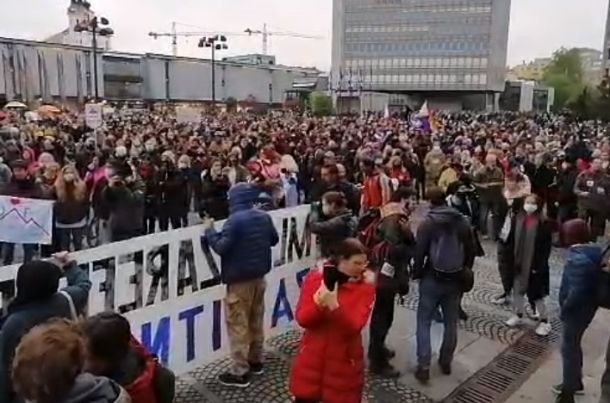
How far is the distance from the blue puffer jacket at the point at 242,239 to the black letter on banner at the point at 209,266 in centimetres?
23

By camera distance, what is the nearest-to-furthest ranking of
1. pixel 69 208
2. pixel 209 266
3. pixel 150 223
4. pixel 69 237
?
pixel 209 266
pixel 69 208
pixel 69 237
pixel 150 223

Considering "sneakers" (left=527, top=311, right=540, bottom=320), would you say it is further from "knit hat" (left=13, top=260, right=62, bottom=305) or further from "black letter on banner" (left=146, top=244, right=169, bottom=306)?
"knit hat" (left=13, top=260, right=62, bottom=305)

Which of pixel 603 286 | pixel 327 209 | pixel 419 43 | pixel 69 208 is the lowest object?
pixel 69 208

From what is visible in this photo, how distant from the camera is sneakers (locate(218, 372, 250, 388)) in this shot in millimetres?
4824

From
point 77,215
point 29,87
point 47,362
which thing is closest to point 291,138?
point 77,215

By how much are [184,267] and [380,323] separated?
1.66 m

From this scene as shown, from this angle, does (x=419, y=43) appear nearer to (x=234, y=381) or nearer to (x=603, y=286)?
(x=603, y=286)

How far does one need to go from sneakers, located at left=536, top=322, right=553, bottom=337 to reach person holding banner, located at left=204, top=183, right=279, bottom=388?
117 inches

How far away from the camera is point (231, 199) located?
4754 millimetres

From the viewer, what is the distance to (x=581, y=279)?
4387 millimetres

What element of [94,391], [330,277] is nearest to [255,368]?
[330,277]

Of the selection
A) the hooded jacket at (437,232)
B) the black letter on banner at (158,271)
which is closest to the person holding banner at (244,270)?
the black letter on banner at (158,271)

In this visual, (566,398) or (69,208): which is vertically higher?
(69,208)

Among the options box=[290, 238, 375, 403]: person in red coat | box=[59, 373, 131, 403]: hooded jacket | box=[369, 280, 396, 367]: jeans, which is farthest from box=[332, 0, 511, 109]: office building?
box=[59, 373, 131, 403]: hooded jacket
